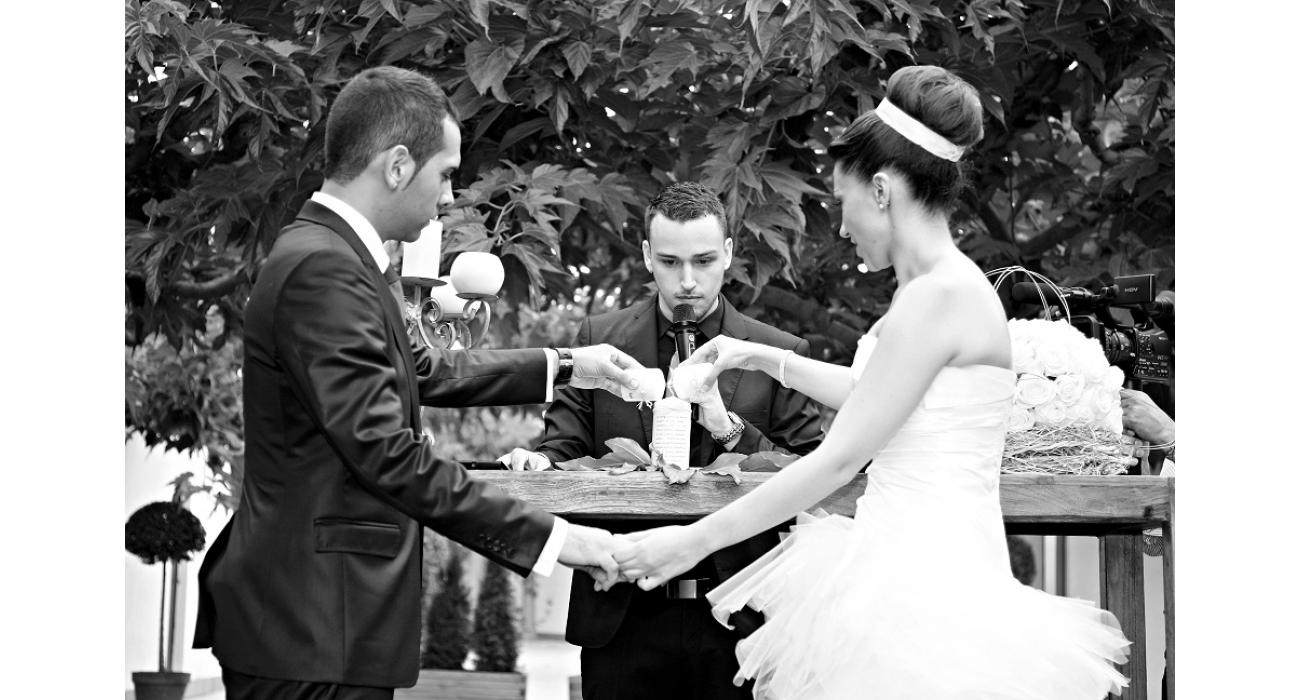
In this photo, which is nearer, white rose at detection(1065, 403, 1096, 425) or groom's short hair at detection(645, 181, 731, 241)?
white rose at detection(1065, 403, 1096, 425)

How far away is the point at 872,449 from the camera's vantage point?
2885 mm

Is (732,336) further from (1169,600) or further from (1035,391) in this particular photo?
(1169,600)

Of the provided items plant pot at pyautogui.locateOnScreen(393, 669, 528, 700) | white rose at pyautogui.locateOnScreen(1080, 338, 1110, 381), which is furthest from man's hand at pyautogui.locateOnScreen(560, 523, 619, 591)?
plant pot at pyautogui.locateOnScreen(393, 669, 528, 700)

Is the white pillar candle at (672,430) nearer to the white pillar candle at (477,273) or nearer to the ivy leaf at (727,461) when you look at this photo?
the ivy leaf at (727,461)

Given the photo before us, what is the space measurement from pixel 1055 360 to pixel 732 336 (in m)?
1.08

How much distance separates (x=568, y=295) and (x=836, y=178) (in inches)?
111

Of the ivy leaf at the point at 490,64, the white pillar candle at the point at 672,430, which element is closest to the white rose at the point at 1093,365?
the white pillar candle at the point at 672,430

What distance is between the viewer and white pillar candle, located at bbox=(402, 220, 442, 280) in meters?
3.92

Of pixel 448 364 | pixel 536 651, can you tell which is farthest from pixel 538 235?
pixel 536 651

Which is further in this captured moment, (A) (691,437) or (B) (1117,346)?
(B) (1117,346)

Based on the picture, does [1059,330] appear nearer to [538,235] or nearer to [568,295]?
[538,235]

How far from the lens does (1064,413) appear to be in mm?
3271

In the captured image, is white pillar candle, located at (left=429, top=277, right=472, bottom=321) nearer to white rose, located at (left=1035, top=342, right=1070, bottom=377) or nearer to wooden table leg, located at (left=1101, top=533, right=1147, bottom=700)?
white rose, located at (left=1035, top=342, right=1070, bottom=377)

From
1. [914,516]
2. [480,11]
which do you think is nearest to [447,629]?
[480,11]
